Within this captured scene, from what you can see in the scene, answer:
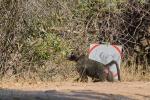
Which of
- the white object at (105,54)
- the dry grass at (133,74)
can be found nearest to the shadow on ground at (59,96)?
the white object at (105,54)

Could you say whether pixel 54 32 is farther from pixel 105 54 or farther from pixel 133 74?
pixel 133 74

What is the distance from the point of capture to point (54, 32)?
14.0 meters

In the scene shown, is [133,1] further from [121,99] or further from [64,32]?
[121,99]

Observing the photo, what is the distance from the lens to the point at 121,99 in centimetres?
902

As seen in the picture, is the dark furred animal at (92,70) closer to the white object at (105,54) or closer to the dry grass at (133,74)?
the white object at (105,54)

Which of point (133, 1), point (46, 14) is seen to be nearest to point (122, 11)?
point (133, 1)

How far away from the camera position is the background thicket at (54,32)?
13.4 meters


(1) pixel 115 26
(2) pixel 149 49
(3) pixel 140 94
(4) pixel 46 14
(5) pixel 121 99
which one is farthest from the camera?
(2) pixel 149 49

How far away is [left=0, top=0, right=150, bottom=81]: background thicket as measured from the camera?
13.4 meters

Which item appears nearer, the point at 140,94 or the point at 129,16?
the point at 140,94

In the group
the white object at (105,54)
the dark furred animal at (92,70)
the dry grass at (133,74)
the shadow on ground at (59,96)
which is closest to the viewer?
the shadow on ground at (59,96)

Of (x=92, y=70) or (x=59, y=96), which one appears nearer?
(x=59, y=96)

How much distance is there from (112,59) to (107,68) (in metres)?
0.35

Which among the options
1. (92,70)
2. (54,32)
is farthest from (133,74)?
(54,32)
